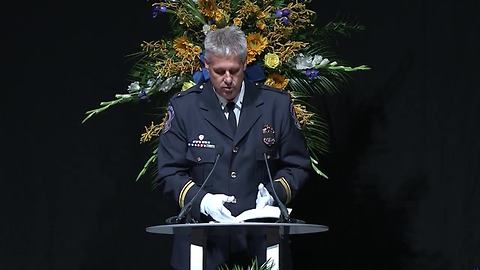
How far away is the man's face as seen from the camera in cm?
332

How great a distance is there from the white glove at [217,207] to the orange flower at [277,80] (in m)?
0.83

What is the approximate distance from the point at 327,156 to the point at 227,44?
1396 millimetres

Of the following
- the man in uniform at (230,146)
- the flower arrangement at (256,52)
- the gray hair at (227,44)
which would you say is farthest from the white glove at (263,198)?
the flower arrangement at (256,52)

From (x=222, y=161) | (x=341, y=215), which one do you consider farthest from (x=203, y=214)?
(x=341, y=215)

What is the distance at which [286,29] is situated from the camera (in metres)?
4.02

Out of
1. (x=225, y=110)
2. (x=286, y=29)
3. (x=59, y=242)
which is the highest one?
(x=286, y=29)

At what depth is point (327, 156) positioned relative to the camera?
15.2ft

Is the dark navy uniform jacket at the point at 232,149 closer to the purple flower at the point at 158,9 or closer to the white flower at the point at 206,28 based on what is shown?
the white flower at the point at 206,28

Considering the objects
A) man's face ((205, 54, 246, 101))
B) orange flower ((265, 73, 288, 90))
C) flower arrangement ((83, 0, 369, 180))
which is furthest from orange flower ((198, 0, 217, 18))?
man's face ((205, 54, 246, 101))

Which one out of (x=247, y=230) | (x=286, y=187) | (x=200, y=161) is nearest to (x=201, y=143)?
(x=200, y=161)

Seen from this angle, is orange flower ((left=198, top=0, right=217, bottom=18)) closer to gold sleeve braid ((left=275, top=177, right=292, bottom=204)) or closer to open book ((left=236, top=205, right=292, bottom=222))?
gold sleeve braid ((left=275, top=177, right=292, bottom=204))

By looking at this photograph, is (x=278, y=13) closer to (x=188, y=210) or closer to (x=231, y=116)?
(x=231, y=116)

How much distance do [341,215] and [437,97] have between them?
574 mm

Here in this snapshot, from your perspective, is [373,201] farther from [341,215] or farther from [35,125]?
[35,125]
